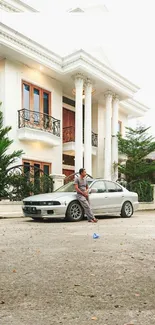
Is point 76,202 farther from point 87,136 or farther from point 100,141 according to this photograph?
point 100,141

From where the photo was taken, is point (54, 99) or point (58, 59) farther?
point (54, 99)

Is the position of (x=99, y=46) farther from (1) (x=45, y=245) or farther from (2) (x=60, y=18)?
(1) (x=45, y=245)

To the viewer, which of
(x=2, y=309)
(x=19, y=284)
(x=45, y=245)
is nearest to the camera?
(x=2, y=309)

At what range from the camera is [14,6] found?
57.8ft

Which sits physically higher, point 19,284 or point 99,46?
point 99,46

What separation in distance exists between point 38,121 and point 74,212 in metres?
7.52

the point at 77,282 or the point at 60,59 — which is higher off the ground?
the point at 60,59

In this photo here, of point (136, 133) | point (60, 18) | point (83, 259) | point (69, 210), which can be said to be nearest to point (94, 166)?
point (136, 133)

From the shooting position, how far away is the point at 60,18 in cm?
1938

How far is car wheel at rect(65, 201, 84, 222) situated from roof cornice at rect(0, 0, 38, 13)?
1264 centimetres

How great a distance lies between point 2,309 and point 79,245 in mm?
2948

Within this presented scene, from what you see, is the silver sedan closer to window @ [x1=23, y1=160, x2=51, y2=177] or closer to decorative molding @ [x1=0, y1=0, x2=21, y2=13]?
window @ [x1=23, y1=160, x2=51, y2=177]

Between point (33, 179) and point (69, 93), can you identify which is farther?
point (69, 93)

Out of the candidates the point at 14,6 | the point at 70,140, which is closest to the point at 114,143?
the point at 70,140
